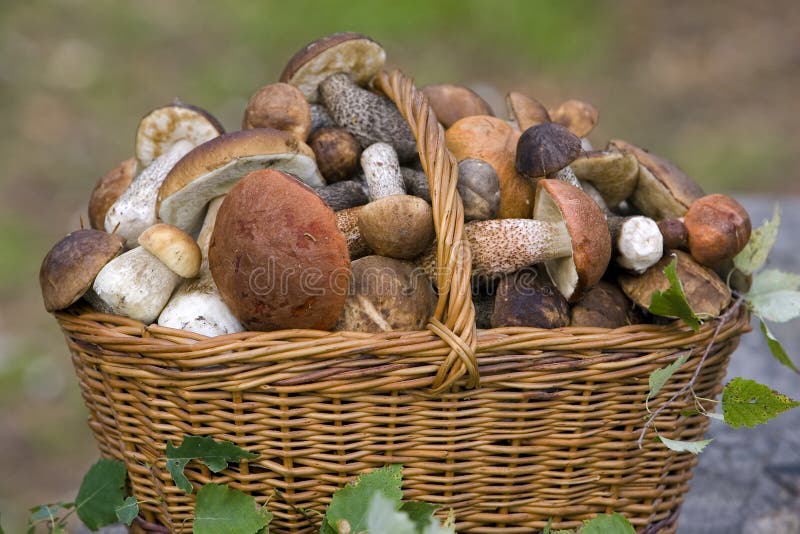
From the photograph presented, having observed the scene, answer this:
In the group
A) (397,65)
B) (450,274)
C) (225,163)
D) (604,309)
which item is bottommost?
(397,65)

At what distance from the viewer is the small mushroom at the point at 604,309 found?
1548mm

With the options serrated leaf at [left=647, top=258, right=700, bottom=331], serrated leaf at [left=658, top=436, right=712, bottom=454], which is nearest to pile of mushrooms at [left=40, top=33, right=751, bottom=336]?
serrated leaf at [left=647, top=258, right=700, bottom=331]

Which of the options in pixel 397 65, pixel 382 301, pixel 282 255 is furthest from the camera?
pixel 397 65

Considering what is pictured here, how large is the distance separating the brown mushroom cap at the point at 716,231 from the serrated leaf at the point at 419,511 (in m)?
0.81

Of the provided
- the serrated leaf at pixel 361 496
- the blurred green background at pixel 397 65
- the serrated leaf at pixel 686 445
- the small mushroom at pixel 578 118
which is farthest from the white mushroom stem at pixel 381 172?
the blurred green background at pixel 397 65

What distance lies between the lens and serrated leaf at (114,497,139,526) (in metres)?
1.48

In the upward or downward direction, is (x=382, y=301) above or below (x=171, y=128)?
below

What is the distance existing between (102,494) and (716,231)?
1.45 metres

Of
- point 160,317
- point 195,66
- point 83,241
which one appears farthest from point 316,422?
point 195,66

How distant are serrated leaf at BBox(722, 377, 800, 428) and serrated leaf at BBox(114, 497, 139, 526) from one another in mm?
1202

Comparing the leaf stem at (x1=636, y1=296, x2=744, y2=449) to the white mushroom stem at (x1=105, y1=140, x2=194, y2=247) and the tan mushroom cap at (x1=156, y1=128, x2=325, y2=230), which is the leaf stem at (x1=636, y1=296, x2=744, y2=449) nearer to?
the tan mushroom cap at (x1=156, y1=128, x2=325, y2=230)

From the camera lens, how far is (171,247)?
4.95 feet

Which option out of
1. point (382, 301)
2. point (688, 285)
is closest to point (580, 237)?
point (688, 285)

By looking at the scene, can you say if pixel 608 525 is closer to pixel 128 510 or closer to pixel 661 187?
pixel 661 187
